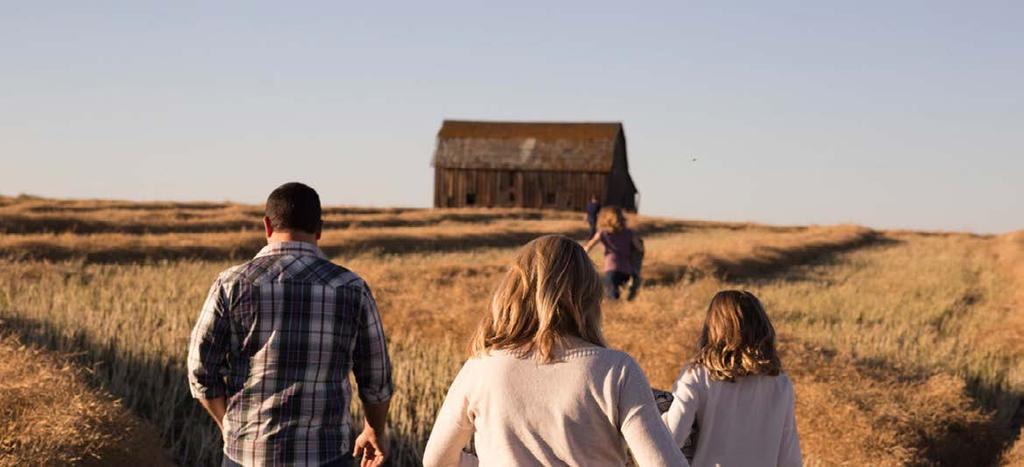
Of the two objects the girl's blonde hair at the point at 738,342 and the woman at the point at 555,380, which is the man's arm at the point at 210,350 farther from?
the girl's blonde hair at the point at 738,342

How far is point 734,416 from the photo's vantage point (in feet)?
12.1

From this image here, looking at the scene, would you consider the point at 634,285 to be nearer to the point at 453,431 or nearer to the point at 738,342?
the point at 738,342

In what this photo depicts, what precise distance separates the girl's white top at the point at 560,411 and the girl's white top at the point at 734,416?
4.08 feet

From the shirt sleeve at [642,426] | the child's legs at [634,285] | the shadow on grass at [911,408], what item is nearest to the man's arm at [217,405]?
the shirt sleeve at [642,426]

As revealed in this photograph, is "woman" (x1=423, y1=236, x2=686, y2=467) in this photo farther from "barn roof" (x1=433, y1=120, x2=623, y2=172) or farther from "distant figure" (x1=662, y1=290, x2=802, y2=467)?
"barn roof" (x1=433, y1=120, x2=623, y2=172)

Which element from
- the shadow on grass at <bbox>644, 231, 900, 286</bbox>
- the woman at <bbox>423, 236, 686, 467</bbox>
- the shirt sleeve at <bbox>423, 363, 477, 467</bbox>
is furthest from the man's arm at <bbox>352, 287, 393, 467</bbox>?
the shadow on grass at <bbox>644, 231, 900, 286</bbox>

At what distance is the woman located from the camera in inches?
93.7

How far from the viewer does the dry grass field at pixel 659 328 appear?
749 cm

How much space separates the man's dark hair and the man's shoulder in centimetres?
12

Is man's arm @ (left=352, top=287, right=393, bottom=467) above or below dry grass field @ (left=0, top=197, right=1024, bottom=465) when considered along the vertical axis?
above

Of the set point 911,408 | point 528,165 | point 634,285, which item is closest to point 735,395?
point 911,408

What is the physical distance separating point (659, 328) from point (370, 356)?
6.32 m

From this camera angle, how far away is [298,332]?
3.46 m

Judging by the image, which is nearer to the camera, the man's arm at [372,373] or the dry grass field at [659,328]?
the man's arm at [372,373]
